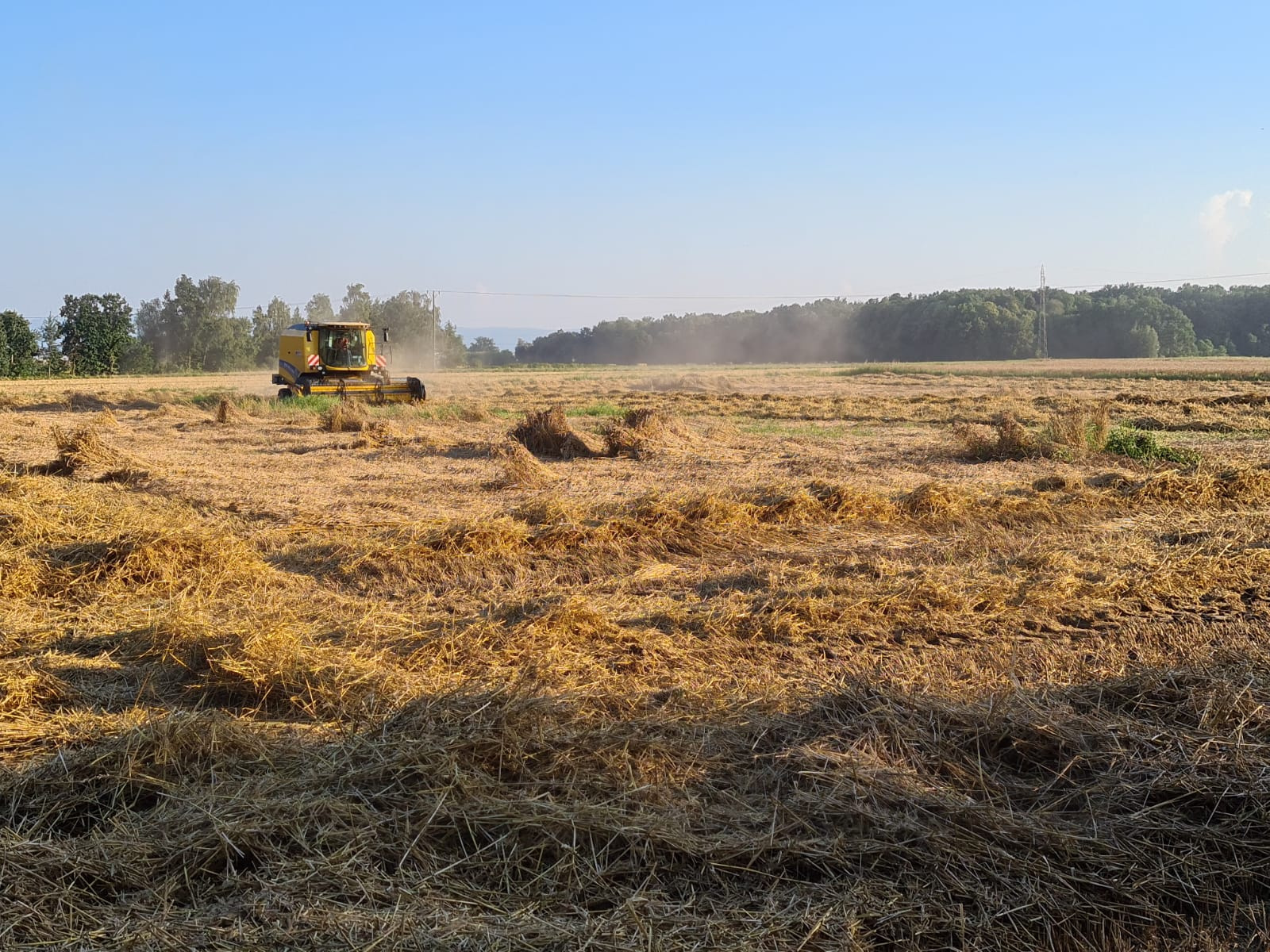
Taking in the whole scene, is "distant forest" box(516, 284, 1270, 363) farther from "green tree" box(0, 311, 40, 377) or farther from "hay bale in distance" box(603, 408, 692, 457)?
"hay bale in distance" box(603, 408, 692, 457)

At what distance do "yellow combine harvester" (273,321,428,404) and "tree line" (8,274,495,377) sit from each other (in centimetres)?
3906

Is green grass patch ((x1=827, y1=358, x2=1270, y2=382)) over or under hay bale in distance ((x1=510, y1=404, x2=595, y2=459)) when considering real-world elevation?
over

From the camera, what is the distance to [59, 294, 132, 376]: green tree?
65.4 metres

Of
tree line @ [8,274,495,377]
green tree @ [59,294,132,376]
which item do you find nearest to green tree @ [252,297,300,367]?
tree line @ [8,274,495,377]

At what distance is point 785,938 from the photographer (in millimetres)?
2980

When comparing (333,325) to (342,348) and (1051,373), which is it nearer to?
(342,348)

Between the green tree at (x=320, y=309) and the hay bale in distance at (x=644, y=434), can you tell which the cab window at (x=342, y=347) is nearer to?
the hay bale in distance at (x=644, y=434)

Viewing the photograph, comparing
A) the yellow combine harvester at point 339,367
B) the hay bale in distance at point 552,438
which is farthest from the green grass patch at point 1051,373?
the hay bale in distance at point 552,438

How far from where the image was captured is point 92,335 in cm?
6550

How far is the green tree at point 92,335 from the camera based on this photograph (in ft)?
215

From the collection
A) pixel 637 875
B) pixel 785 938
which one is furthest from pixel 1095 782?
pixel 637 875

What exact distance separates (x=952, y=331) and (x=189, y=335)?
293ft

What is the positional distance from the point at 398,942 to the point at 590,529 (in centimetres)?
634

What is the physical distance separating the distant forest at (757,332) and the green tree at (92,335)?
8cm
